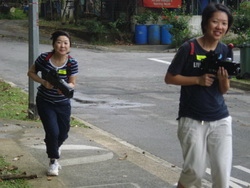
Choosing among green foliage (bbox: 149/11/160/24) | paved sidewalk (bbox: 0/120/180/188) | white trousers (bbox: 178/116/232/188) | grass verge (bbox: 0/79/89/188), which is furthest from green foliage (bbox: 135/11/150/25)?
white trousers (bbox: 178/116/232/188)

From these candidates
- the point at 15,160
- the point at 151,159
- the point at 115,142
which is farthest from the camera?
the point at 115,142

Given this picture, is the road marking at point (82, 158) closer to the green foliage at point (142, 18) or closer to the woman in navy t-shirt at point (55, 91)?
the woman in navy t-shirt at point (55, 91)

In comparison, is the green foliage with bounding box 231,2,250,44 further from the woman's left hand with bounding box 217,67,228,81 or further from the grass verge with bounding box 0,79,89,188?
the woman's left hand with bounding box 217,67,228,81

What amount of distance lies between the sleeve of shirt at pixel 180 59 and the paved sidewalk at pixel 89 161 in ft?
6.36

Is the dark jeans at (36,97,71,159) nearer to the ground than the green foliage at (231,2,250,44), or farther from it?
nearer to the ground

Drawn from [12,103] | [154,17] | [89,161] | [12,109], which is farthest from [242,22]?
[89,161]

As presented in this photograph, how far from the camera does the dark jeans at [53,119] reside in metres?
6.84

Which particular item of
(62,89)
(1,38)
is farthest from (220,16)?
(1,38)

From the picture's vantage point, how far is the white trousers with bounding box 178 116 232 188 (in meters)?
4.99

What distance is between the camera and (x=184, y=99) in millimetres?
5105

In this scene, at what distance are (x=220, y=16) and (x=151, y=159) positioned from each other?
3501 mm

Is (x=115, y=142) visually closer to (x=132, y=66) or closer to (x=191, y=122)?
(x=191, y=122)

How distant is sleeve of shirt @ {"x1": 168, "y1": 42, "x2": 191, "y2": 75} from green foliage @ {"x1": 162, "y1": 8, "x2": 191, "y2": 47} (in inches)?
988

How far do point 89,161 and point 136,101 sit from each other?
6528mm
